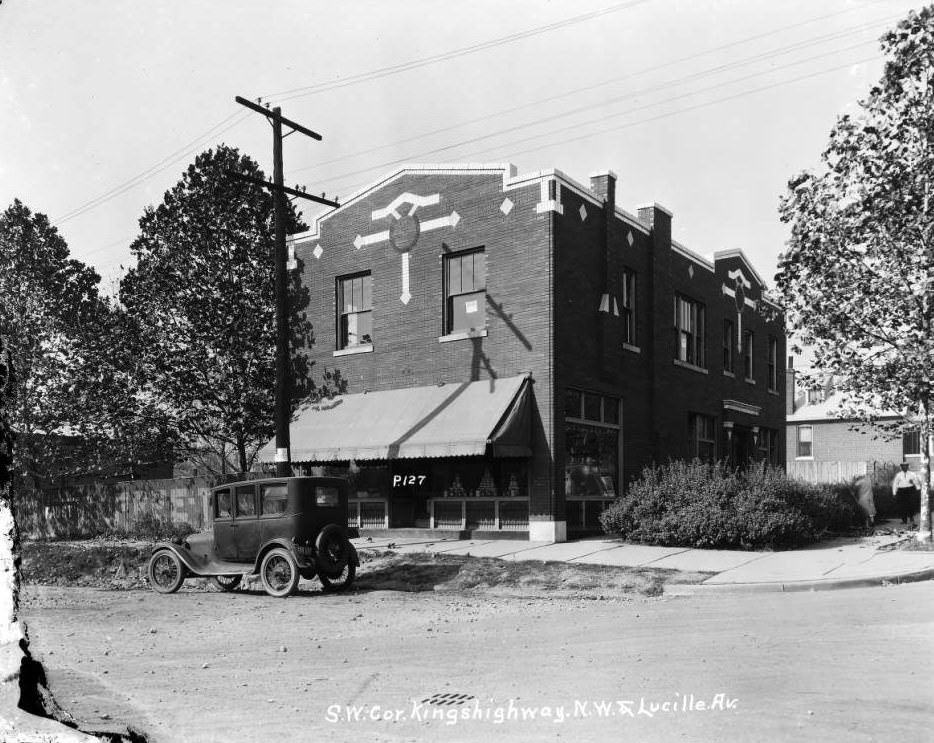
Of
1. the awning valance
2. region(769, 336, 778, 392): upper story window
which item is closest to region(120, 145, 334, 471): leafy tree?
the awning valance

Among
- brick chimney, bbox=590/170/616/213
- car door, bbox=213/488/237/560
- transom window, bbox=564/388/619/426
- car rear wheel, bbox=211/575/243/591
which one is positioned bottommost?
car rear wheel, bbox=211/575/243/591

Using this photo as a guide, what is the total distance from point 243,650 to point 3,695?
4.21m

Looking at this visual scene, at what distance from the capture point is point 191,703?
21.5 ft

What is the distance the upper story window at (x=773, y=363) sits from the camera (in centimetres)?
3186

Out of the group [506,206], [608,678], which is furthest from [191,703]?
[506,206]

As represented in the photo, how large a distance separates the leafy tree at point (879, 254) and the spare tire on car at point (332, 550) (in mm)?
10653

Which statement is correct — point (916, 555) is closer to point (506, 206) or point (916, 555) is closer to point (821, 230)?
point (821, 230)

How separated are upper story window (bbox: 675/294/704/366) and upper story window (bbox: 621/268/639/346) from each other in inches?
105

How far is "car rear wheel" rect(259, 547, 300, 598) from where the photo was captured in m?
12.8

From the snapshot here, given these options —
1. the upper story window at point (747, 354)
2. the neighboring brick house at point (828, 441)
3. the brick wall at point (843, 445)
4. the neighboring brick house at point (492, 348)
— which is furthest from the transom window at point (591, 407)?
the brick wall at point (843, 445)

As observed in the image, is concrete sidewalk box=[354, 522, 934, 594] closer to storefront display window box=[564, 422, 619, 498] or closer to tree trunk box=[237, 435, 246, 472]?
storefront display window box=[564, 422, 619, 498]

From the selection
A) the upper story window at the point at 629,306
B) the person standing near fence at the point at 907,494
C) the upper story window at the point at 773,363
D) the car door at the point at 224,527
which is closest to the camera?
the car door at the point at 224,527

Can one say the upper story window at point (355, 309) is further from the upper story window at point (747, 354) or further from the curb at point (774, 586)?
the upper story window at point (747, 354)

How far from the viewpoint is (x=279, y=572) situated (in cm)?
1310
